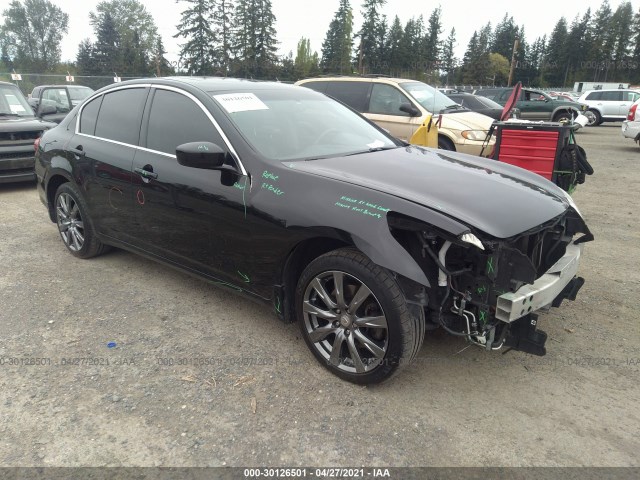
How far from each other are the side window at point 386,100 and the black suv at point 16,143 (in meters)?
5.79

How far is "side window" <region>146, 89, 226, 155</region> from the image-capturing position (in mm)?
3314

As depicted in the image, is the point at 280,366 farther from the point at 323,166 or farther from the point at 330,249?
the point at 323,166

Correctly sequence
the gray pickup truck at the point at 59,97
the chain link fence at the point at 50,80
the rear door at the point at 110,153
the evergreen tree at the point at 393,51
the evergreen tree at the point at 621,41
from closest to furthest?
the rear door at the point at 110,153 → the gray pickup truck at the point at 59,97 → the chain link fence at the point at 50,80 → the evergreen tree at the point at 393,51 → the evergreen tree at the point at 621,41

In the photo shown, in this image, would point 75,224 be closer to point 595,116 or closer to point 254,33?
point 595,116

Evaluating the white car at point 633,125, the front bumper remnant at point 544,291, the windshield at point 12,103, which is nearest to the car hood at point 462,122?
the front bumper remnant at point 544,291

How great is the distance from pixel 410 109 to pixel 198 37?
64.8m

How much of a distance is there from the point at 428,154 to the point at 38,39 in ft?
298

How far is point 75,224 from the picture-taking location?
466cm

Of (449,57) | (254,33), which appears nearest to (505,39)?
(449,57)

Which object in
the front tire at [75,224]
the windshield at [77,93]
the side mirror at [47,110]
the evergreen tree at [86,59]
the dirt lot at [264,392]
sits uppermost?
the evergreen tree at [86,59]

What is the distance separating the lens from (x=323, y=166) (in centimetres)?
301

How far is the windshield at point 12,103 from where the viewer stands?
27.2ft

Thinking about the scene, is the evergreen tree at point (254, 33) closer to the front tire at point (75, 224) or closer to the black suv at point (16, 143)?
the black suv at point (16, 143)

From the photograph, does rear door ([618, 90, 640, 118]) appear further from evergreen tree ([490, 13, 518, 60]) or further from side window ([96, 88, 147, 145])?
evergreen tree ([490, 13, 518, 60])
